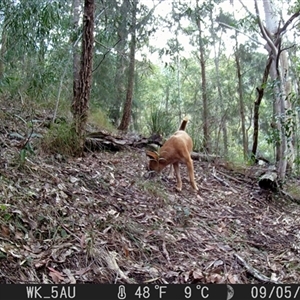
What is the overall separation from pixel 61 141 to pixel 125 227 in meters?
2.26

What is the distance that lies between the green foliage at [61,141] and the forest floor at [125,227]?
15cm

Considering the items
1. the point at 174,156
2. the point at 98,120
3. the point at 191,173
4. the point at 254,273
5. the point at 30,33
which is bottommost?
the point at 254,273

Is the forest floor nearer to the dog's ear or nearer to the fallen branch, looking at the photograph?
the fallen branch

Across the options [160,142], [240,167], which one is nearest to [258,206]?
[240,167]

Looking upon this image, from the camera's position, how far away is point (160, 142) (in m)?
8.27

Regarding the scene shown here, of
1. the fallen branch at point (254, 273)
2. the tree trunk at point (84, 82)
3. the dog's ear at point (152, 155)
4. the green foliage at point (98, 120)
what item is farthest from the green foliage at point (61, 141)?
the green foliage at point (98, 120)

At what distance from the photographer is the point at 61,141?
231 inches

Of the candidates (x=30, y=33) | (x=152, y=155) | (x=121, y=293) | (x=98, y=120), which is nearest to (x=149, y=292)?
(x=121, y=293)

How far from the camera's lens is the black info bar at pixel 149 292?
2.74m

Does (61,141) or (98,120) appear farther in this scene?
(98,120)

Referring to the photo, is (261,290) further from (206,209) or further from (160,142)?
(160,142)

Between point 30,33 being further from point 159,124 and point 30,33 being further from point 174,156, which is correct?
point 159,124

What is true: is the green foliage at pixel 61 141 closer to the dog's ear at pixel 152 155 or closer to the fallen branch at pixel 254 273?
the dog's ear at pixel 152 155

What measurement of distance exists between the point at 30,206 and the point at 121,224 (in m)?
0.91
